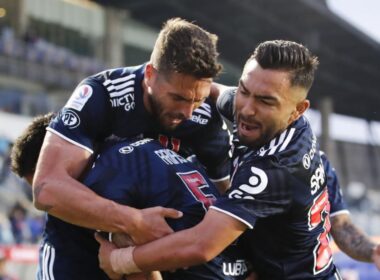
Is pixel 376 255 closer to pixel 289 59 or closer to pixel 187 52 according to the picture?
pixel 289 59

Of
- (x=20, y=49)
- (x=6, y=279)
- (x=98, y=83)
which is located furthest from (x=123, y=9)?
(x=98, y=83)

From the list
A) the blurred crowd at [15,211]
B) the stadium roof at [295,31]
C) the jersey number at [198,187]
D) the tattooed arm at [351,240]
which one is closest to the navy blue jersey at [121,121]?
the jersey number at [198,187]

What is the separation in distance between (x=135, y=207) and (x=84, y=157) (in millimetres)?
444

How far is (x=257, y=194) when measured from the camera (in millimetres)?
3402

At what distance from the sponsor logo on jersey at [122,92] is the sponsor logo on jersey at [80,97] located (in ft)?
0.37

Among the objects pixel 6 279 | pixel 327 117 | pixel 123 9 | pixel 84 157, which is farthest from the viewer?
pixel 327 117

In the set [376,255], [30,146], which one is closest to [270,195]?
[376,255]

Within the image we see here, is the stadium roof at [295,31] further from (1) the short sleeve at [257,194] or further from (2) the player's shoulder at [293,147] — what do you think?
(1) the short sleeve at [257,194]

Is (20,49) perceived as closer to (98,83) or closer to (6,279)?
(6,279)

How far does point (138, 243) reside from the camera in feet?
11.4

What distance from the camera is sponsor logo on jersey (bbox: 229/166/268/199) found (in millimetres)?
3400

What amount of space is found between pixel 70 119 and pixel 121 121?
28cm

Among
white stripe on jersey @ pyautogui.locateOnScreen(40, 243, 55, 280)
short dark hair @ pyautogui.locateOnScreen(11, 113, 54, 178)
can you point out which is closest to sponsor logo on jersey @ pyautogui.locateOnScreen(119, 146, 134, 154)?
white stripe on jersey @ pyautogui.locateOnScreen(40, 243, 55, 280)

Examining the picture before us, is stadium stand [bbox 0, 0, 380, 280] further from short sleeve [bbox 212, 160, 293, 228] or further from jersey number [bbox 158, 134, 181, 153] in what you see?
short sleeve [bbox 212, 160, 293, 228]
